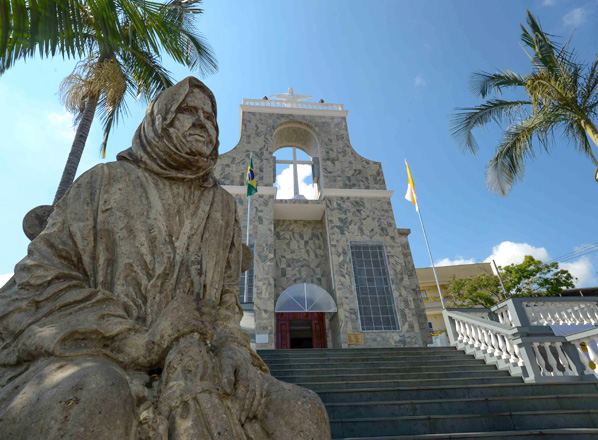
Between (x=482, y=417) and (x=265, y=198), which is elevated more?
(x=265, y=198)

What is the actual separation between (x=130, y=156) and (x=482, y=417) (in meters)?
4.33

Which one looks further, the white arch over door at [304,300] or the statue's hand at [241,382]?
the white arch over door at [304,300]

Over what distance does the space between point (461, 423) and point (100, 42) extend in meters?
7.22

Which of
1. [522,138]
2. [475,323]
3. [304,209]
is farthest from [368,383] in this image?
[304,209]

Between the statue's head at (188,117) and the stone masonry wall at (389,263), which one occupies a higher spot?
the stone masonry wall at (389,263)

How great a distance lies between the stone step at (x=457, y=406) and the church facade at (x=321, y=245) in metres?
5.83

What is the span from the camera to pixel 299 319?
1310cm

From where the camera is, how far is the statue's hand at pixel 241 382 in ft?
3.93

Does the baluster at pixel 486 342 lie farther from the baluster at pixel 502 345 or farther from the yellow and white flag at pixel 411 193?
the yellow and white flag at pixel 411 193

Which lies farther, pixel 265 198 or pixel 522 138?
pixel 265 198

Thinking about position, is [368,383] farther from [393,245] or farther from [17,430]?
[393,245]

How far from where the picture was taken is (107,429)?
3.07ft

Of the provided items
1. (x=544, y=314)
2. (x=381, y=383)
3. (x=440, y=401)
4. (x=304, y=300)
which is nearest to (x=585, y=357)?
(x=544, y=314)

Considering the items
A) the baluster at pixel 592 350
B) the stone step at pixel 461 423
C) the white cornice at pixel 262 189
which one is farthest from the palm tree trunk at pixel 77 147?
the baluster at pixel 592 350
